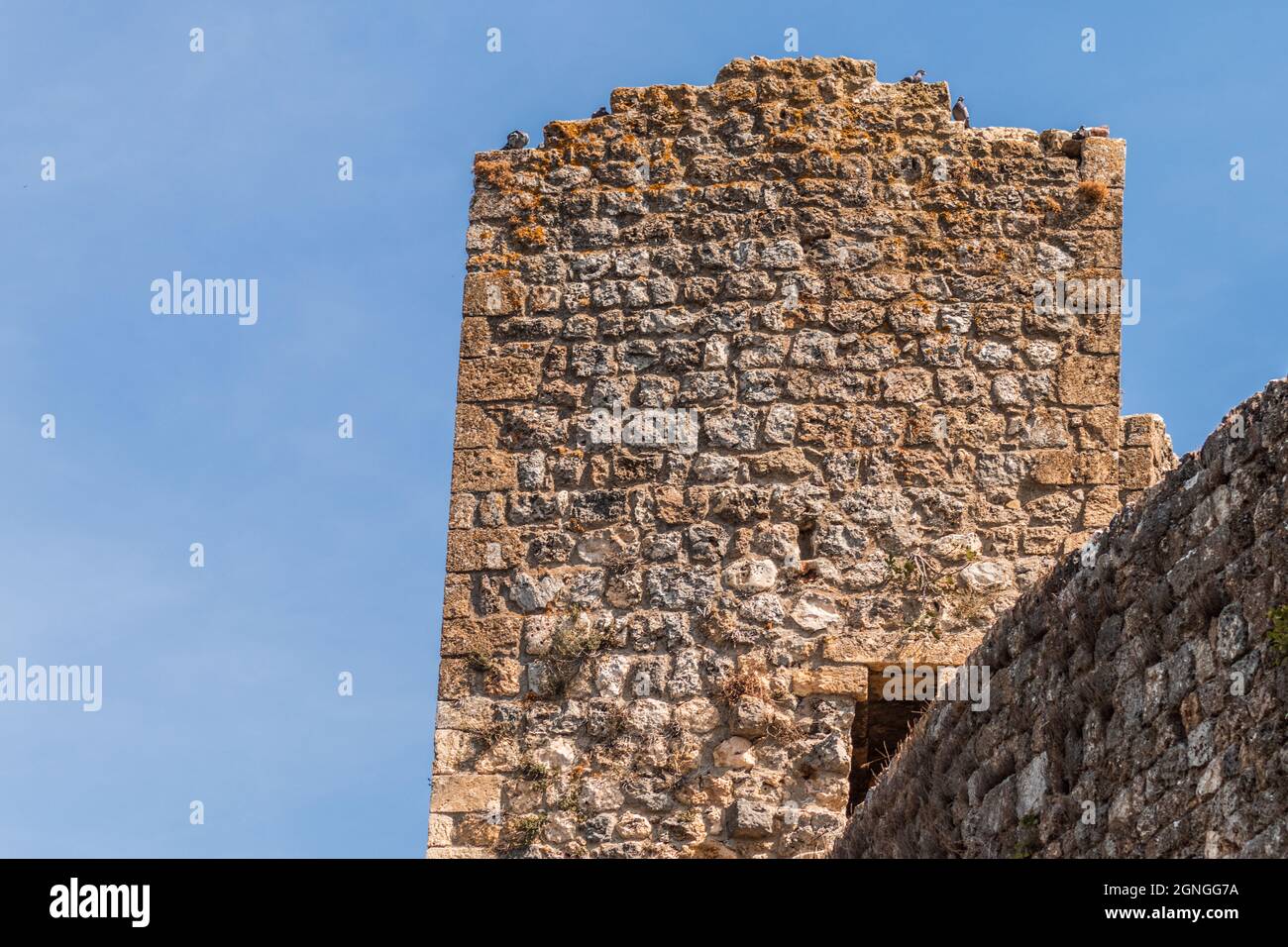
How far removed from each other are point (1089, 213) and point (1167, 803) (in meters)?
4.87

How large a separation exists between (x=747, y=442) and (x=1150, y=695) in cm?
414

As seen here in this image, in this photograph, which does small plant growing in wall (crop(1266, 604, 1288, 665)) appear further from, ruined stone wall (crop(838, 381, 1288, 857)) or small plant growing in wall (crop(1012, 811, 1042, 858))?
small plant growing in wall (crop(1012, 811, 1042, 858))

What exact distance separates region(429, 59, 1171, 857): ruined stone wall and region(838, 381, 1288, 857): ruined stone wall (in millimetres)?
2399

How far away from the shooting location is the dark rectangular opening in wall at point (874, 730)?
865cm

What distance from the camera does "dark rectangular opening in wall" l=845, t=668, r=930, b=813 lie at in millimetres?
8648

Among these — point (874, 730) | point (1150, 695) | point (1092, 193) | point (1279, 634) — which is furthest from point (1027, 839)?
point (1092, 193)

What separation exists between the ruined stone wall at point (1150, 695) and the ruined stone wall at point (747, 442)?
2399mm

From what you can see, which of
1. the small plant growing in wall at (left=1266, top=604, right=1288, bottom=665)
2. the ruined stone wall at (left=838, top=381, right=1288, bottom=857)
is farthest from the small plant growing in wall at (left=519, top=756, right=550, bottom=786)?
the small plant growing in wall at (left=1266, top=604, right=1288, bottom=665)

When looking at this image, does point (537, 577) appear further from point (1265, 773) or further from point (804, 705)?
point (1265, 773)

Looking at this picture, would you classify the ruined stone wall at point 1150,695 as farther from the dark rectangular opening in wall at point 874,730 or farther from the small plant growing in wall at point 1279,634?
the dark rectangular opening in wall at point 874,730

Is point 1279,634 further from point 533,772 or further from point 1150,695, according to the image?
point 533,772

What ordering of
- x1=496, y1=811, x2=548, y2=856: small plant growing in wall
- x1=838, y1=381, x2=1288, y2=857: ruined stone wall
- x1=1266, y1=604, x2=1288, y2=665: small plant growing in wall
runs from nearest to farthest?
x1=1266, y1=604, x2=1288, y2=665: small plant growing in wall
x1=838, y1=381, x2=1288, y2=857: ruined stone wall
x1=496, y1=811, x2=548, y2=856: small plant growing in wall

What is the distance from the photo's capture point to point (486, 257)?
9.61 m

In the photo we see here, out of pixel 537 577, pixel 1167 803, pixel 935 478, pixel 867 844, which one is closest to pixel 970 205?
pixel 935 478
